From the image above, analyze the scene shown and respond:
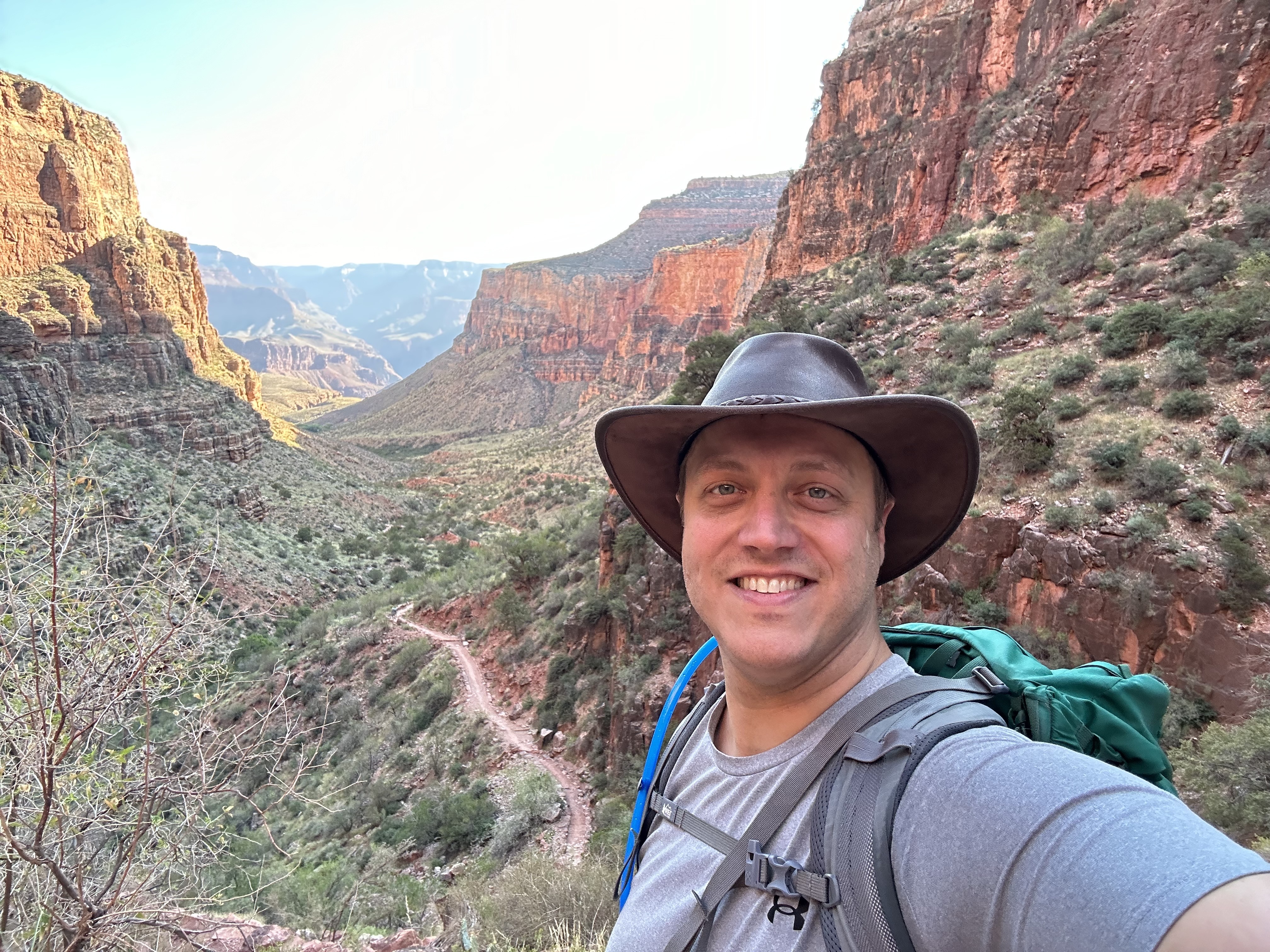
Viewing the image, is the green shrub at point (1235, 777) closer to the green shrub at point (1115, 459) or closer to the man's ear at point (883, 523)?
the green shrub at point (1115, 459)

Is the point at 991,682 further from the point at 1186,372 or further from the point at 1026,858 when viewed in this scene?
the point at 1186,372

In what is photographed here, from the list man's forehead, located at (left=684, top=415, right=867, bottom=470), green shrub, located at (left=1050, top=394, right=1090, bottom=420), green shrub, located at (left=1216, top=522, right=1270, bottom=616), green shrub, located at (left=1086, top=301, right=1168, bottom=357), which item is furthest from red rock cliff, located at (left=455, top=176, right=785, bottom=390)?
man's forehead, located at (left=684, top=415, right=867, bottom=470)

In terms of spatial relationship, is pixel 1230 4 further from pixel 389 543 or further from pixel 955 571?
pixel 389 543

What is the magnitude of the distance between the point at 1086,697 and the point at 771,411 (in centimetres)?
92

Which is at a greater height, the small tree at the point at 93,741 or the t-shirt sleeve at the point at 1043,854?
the t-shirt sleeve at the point at 1043,854

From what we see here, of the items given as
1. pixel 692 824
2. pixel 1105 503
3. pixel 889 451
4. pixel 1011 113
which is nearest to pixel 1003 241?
pixel 1011 113

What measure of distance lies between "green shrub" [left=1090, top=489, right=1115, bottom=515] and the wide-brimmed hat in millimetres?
6851

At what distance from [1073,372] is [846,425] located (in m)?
10.3

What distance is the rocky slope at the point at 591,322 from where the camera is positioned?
249 ft

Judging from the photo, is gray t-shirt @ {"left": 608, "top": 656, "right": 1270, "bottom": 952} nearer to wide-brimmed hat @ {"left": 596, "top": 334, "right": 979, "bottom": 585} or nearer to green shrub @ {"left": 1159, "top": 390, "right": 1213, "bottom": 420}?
wide-brimmed hat @ {"left": 596, "top": 334, "right": 979, "bottom": 585}

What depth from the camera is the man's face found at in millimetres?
1380

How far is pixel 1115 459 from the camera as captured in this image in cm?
753

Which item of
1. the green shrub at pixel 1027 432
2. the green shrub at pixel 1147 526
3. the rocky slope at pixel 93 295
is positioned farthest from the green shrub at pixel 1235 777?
the rocky slope at pixel 93 295

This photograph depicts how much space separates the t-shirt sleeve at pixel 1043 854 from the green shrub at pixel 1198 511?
751cm
